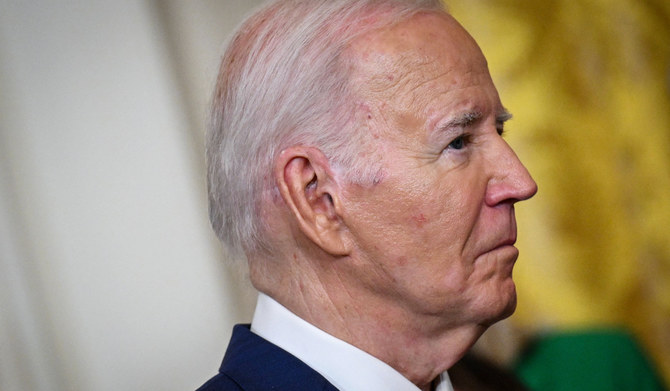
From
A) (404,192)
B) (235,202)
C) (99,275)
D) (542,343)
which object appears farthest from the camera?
(542,343)

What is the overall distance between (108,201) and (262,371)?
0.91 m

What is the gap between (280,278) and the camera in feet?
4.25

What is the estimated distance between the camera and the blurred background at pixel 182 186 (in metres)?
1.87

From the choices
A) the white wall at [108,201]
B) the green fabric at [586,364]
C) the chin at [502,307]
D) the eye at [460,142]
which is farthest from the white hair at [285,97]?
the green fabric at [586,364]

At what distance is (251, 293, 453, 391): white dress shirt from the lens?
4.02ft

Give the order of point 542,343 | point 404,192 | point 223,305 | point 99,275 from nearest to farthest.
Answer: point 404,192 < point 99,275 < point 223,305 < point 542,343

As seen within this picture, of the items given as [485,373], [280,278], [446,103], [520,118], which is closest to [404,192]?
[446,103]

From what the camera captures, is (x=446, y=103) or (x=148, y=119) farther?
(x=148, y=119)

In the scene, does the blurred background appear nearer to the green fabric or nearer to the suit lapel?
the green fabric

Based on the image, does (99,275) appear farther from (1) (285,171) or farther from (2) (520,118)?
(2) (520,118)

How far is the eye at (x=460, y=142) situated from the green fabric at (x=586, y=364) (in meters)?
1.36

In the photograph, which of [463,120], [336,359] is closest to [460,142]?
[463,120]

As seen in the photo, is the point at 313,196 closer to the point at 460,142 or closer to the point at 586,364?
the point at 460,142

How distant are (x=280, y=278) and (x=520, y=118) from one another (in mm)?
1458
